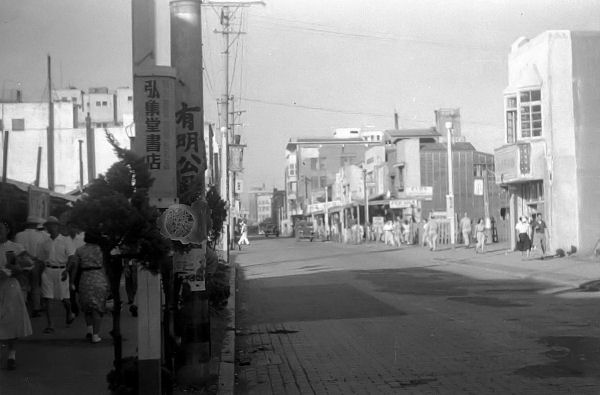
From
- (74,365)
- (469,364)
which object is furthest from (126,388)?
(469,364)

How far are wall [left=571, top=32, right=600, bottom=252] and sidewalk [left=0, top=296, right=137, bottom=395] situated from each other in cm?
2215

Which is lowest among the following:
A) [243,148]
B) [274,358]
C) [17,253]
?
[274,358]

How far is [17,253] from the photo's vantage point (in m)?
9.65

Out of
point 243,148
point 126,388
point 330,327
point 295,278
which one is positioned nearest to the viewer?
point 126,388

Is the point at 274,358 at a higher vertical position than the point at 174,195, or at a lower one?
lower

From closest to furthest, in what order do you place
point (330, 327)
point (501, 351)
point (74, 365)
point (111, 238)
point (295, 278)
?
point (111, 238), point (74, 365), point (501, 351), point (330, 327), point (295, 278)

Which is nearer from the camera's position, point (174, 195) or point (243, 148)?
point (174, 195)

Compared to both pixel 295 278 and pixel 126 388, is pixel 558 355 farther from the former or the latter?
pixel 295 278

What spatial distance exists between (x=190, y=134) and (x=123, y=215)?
6.32ft

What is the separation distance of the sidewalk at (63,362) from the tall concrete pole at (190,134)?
3.15 feet

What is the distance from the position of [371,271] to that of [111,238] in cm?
2111

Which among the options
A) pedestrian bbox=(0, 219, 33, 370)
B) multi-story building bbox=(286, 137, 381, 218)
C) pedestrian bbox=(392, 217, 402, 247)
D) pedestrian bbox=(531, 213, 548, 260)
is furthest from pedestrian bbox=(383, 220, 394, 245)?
multi-story building bbox=(286, 137, 381, 218)

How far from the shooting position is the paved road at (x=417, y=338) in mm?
8758

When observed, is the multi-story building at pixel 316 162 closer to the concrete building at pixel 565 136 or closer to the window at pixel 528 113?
the window at pixel 528 113
